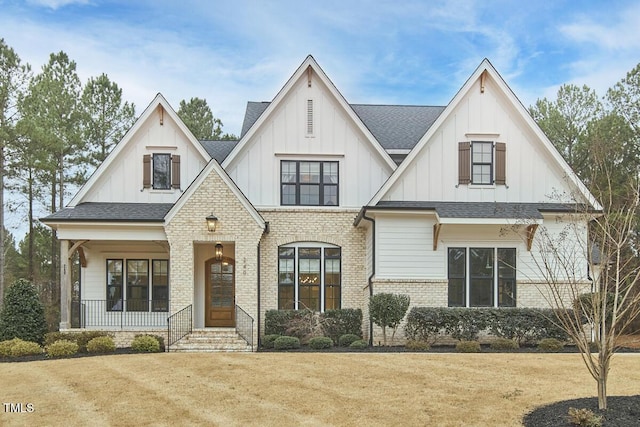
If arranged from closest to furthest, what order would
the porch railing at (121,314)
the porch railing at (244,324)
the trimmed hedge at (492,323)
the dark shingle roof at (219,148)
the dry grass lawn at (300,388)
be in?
the dry grass lawn at (300,388)
the trimmed hedge at (492,323)
the porch railing at (244,324)
the porch railing at (121,314)
the dark shingle roof at (219,148)

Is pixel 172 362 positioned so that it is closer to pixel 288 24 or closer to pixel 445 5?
pixel 288 24

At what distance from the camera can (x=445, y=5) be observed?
1939 centimetres

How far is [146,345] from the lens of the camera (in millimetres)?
18203

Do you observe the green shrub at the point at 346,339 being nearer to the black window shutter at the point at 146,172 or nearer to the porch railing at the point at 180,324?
the porch railing at the point at 180,324

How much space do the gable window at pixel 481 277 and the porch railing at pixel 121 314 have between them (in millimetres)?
9495

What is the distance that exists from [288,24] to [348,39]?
2224 mm

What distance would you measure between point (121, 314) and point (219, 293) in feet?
10.9

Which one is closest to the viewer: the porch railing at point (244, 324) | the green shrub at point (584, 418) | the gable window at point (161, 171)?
the green shrub at point (584, 418)

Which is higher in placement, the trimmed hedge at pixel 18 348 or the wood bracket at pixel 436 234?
the wood bracket at pixel 436 234

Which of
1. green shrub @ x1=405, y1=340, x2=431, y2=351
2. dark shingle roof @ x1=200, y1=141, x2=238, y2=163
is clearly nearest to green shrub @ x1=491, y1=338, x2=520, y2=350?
green shrub @ x1=405, y1=340, x2=431, y2=351

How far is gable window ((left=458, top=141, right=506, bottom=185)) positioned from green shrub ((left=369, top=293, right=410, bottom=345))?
→ 4.46m

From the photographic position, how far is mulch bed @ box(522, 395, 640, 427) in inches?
375

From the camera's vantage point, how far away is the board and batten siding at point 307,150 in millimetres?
21734

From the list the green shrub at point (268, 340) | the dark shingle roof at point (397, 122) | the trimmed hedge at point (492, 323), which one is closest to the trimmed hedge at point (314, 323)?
the green shrub at point (268, 340)
